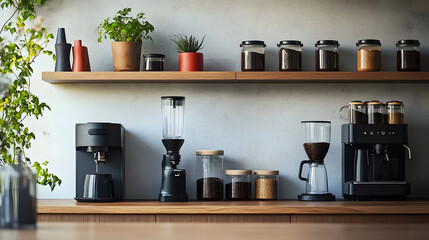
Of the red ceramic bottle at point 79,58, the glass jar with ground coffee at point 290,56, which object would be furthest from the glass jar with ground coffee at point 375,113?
the red ceramic bottle at point 79,58

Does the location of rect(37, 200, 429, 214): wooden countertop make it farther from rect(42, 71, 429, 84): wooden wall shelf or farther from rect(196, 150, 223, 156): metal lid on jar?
rect(42, 71, 429, 84): wooden wall shelf

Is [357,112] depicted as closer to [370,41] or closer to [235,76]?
[370,41]

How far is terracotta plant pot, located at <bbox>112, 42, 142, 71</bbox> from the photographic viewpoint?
351 centimetres

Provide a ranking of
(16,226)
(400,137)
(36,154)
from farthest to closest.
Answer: (36,154), (400,137), (16,226)

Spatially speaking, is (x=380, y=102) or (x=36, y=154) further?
(x=36, y=154)

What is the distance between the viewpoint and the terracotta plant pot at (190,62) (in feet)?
11.5

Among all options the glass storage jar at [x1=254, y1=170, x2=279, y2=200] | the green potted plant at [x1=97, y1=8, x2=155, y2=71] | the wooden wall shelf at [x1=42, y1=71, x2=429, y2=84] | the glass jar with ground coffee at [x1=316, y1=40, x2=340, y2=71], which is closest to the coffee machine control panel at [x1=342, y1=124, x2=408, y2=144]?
the wooden wall shelf at [x1=42, y1=71, x2=429, y2=84]

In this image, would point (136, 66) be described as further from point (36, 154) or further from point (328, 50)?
point (328, 50)

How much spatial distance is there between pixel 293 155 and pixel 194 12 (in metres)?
1.05

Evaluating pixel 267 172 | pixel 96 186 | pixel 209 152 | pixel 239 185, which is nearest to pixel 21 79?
pixel 96 186

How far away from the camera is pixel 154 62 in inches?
139

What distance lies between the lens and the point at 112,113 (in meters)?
3.70

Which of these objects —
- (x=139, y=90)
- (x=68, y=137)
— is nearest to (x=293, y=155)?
(x=139, y=90)

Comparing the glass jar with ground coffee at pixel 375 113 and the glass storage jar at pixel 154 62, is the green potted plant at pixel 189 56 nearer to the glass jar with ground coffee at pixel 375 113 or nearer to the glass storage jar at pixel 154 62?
the glass storage jar at pixel 154 62
